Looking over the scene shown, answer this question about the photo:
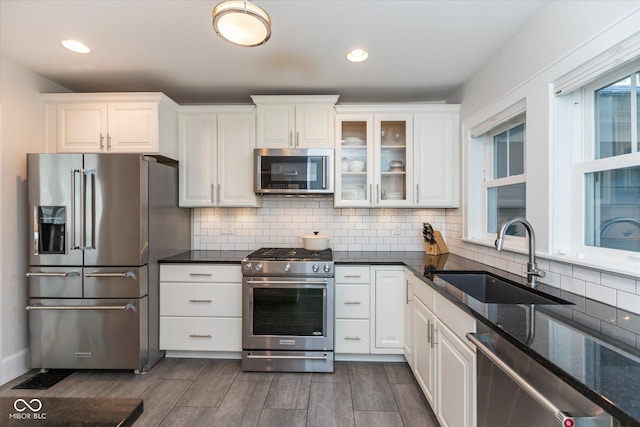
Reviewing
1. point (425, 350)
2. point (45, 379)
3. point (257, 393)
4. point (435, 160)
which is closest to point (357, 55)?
point (435, 160)

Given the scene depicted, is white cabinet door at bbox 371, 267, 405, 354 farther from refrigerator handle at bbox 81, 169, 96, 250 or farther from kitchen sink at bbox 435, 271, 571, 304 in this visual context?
refrigerator handle at bbox 81, 169, 96, 250

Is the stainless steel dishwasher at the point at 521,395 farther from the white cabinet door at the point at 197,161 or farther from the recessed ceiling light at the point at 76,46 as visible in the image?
the recessed ceiling light at the point at 76,46

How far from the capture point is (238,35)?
153 centimetres

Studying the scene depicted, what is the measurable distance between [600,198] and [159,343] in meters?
3.26

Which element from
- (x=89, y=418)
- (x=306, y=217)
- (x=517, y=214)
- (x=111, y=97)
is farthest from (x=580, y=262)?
(x=111, y=97)

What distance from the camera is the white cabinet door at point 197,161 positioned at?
9.53ft

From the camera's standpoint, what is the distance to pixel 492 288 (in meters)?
1.99

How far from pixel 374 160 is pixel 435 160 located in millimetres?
582

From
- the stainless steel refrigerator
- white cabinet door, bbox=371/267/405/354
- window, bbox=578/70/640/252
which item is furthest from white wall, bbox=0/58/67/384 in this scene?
window, bbox=578/70/640/252

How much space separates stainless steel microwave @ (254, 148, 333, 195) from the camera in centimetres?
275

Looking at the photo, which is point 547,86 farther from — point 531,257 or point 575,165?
point 531,257

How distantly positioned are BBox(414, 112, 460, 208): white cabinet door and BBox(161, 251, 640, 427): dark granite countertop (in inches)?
49.7

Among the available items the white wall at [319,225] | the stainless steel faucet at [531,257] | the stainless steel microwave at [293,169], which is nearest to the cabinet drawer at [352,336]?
the white wall at [319,225]

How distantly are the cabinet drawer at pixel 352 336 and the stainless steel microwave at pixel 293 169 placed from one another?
1201 mm
